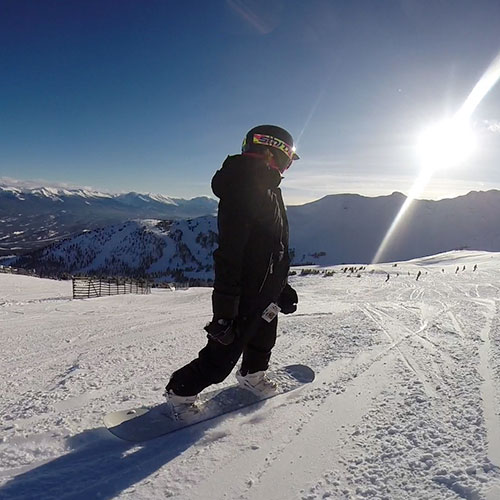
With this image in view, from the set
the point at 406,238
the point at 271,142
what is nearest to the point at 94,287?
the point at 271,142

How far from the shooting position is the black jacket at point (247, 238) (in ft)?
8.07

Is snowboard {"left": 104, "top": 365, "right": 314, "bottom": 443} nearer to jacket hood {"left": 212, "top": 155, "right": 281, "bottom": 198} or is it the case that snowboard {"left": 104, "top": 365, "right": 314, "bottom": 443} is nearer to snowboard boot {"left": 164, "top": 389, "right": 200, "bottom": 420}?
snowboard boot {"left": 164, "top": 389, "right": 200, "bottom": 420}

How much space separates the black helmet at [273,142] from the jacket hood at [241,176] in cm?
21

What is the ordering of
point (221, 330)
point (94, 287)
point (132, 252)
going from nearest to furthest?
1. point (221, 330)
2. point (94, 287)
3. point (132, 252)

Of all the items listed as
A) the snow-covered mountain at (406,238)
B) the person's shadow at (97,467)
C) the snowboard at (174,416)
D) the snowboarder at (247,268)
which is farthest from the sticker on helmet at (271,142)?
→ the snow-covered mountain at (406,238)

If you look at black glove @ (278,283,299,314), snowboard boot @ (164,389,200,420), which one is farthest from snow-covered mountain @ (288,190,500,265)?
snowboard boot @ (164,389,200,420)

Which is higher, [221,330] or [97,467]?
[221,330]

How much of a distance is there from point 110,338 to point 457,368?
4.52 metres

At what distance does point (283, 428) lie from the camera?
2.35 metres

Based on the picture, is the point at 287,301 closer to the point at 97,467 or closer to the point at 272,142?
the point at 272,142

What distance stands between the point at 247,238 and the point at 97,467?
5.30ft

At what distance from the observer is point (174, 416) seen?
2.53 metres

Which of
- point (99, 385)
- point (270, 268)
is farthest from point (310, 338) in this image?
point (99, 385)

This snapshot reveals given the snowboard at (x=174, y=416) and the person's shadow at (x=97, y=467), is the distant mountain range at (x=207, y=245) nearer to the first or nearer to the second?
the snowboard at (x=174, y=416)
